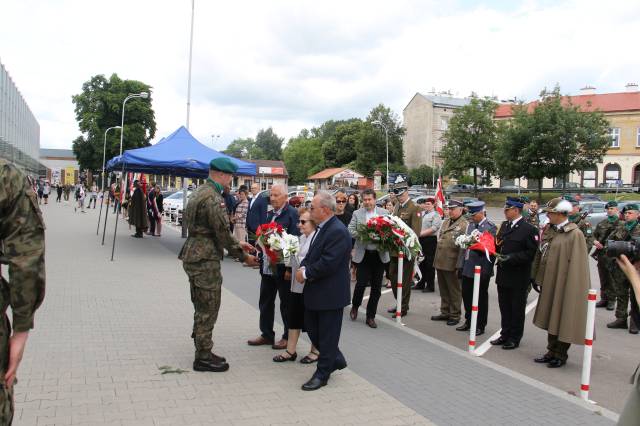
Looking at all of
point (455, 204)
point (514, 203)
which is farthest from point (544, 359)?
point (455, 204)

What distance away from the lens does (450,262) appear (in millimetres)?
8375

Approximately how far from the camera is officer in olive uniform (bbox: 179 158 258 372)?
528 centimetres

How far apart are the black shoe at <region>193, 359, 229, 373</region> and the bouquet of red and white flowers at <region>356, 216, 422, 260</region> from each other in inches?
124

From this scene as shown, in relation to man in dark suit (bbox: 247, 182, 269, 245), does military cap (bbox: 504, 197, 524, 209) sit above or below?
above

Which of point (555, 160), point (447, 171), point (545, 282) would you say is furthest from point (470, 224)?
point (447, 171)

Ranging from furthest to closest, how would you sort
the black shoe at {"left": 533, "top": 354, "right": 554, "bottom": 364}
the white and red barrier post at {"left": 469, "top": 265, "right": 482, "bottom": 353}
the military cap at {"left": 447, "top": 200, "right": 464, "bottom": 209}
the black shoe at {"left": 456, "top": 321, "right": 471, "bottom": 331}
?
the military cap at {"left": 447, "top": 200, "right": 464, "bottom": 209}, the black shoe at {"left": 456, "top": 321, "right": 471, "bottom": 331}, the white and red barrier post at {"left": 469, "top": 265, "right": 482, "bottom": 353}, the black shoe at {"left": 533, "top": 354, "right": 554, "bottom": 364}

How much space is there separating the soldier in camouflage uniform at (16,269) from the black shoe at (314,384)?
10.2 ft

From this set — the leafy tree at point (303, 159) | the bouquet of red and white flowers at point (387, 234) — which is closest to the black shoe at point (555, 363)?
the bouquet of red and white flowers at point (387, 234)

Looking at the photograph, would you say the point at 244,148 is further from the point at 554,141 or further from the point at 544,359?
the point at 544,359

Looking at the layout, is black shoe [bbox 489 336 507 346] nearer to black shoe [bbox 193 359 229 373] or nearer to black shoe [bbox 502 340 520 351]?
black shoe [bbox 502 340 520 351]

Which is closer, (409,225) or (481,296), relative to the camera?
(481,296)

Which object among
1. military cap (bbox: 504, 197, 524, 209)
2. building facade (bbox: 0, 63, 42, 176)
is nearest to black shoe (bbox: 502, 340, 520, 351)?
military cap (bbox: 504, 197, 524, 209)

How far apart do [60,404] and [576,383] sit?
17.7 feet

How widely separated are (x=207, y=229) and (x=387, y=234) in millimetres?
3262
